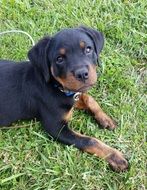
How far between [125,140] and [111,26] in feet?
5.19

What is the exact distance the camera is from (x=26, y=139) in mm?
4156

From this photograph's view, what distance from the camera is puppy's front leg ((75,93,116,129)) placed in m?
4.20

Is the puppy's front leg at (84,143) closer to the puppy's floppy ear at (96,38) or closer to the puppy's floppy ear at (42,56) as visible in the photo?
the puppy's floppy ear at (42,56)

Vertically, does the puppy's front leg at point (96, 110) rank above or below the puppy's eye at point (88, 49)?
below

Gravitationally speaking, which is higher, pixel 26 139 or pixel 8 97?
pixel 8 97

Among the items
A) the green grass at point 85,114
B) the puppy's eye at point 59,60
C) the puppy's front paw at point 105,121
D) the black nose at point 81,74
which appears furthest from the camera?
the puppy's front paw at point 105,121

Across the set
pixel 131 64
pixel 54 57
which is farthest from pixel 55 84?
pixel 131 64

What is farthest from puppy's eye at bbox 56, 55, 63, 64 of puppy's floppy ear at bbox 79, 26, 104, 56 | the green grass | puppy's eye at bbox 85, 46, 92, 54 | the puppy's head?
the green grass

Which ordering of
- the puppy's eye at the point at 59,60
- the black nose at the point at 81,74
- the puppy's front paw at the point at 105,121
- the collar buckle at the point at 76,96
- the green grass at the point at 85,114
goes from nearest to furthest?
the black nose at the point at 81,74 → the puppy's eye at the point at 59,60 → the green grass at the point at 85,114 → the collar buckle at the point at 76,96 → the puppy's front paw at the point at 105,121

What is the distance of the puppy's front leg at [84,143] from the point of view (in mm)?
3844

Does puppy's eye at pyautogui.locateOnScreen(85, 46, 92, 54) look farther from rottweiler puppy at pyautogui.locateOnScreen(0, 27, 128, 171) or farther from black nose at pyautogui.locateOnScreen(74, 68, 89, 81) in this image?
black nose at pyautogui.locateOnScreen(74, 68, 89, 81)

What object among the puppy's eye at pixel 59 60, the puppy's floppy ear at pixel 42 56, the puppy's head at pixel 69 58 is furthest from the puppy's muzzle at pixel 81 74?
the puppy's floppy ear at pixel 42 56

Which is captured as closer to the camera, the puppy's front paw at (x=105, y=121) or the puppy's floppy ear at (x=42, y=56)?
the puppy's floppy ear at (x=42, y=56)

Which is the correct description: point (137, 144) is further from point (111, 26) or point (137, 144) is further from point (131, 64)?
point (111, 26)
